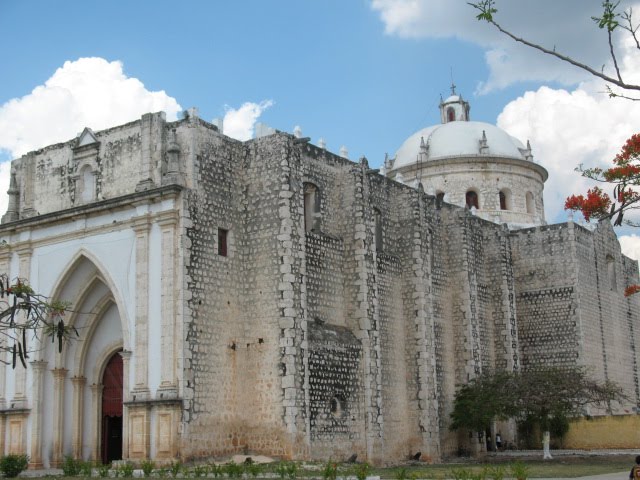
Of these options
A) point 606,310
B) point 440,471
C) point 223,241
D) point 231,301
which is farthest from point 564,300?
point 223,241

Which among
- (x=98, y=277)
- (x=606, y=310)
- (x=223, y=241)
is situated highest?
(x=223, y=241)

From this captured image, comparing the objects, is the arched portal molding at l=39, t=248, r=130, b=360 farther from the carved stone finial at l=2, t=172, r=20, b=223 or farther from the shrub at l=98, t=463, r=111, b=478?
the shrub at l=98, t=463, r=111, b=478

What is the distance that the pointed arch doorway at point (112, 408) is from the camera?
24.9 m

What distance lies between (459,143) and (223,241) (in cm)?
1772

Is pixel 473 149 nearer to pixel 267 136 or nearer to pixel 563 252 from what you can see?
pixel 563 252

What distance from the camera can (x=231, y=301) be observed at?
2342 cm

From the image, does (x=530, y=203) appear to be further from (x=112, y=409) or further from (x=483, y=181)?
(x=112, y=409)

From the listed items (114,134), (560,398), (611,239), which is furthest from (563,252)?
(114,134)

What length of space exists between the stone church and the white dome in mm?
7710

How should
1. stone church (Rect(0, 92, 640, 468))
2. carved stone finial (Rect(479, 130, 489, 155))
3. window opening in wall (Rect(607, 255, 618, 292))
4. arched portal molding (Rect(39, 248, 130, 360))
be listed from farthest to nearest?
window opening in wall (Rect(607, 255, 618, 292)), carved stone finial (Rect(479, 130, 489, 155)), arched portal molding (Rect(39, 248, 130, 360)), stone church (Rect(0, 92, 640, 468))

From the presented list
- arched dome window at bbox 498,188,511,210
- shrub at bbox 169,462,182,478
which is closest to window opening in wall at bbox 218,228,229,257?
shrub at bbox 169,462,182,478

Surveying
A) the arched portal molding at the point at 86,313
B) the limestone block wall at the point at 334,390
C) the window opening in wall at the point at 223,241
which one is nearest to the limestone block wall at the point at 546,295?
the limestone block wall at the point at 334,390

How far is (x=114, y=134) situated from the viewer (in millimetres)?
24562

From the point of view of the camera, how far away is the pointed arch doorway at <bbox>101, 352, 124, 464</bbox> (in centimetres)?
2488
